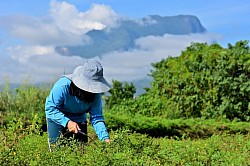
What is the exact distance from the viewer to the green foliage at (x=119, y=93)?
62.9 ft

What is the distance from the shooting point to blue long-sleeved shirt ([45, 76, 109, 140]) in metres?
5.66

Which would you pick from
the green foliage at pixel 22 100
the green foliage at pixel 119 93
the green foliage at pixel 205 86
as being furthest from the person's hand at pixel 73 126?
the green foliage at pixel 119 93

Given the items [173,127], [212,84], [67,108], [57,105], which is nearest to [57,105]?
[57,105]

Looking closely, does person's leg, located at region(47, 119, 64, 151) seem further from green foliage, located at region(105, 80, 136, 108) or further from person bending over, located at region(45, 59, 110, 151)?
green foliage, located at region(105, 80, 136, 108)

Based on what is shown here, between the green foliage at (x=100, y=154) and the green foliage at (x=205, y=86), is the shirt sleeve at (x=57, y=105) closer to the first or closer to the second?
the green foliage at (x=100, y=154)

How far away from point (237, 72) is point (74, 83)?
10.5 m

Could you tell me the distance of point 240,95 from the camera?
15.3 m

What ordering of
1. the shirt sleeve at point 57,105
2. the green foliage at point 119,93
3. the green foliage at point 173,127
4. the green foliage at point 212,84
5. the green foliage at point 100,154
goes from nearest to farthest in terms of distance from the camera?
the green foliage at point 100,154 < the shirt sleeve at point 57,105 < the green foliage at point 173,127 < the green foliage at point 212,84 < the green foliage at point 119,93

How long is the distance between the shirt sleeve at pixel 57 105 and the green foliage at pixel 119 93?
12.9m

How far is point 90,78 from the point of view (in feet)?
18.2

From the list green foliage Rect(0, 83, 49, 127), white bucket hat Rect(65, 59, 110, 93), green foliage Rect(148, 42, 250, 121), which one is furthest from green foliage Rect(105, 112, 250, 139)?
white bucket hat Rect(65, 59, 110, 93)

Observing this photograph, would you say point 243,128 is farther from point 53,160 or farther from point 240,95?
point 53,160

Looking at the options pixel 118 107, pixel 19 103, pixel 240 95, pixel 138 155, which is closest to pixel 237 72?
pixel 240 95

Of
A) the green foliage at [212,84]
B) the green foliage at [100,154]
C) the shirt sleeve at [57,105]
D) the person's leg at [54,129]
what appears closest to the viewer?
the green foliage at [100,154]
